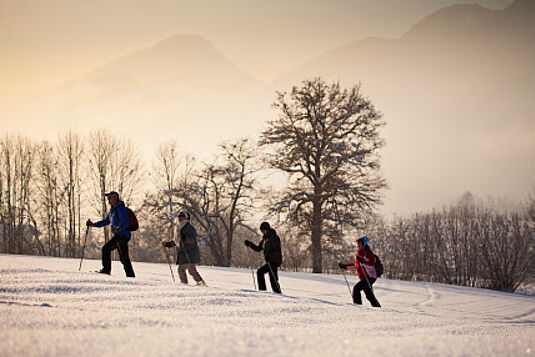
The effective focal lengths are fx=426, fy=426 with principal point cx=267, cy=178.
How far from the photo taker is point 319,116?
2562cm

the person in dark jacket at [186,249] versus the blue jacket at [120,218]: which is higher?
the blue jacket at [120,218]

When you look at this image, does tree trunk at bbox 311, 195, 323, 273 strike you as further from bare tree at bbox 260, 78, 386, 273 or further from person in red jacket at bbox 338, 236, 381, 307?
person in red jacket at bbox 338, 236, 381, 307

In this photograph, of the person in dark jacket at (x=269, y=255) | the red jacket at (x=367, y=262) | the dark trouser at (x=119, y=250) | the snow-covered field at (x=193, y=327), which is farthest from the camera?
the person in dark jacket at (x=269, y=255)

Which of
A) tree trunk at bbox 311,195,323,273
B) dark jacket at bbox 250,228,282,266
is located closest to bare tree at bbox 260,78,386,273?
tree trunk at bbox 311,195,323,273

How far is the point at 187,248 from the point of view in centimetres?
946

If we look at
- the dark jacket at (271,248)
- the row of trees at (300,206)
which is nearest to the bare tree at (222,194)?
the row of trees at (300,206)

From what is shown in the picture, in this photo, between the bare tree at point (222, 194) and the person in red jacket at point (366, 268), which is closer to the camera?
the person in red jacket at point (366, 268)

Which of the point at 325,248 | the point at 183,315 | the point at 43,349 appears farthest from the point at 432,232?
the point at 43,349

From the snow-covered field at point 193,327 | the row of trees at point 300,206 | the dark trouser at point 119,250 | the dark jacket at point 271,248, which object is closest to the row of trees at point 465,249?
the row of trees at point 300,206

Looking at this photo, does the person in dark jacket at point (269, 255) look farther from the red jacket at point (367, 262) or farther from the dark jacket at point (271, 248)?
the red jacket at point (367, 262)

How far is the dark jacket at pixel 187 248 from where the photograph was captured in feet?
31.0

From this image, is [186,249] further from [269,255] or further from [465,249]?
[465,249]

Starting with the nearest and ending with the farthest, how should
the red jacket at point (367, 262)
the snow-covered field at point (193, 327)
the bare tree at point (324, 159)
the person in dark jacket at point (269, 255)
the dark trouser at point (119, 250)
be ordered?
1. the snow-covered field at point (193, 327)
2. the dark trouser at point (119, 250)
3. the red jacket at point (367, 262)
4. the person in dark jacket at point (269, 255)
5. the bare tree at point (324, 159)

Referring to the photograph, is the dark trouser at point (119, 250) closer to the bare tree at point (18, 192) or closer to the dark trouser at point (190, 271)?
the dark trouser at point (190, 271)
